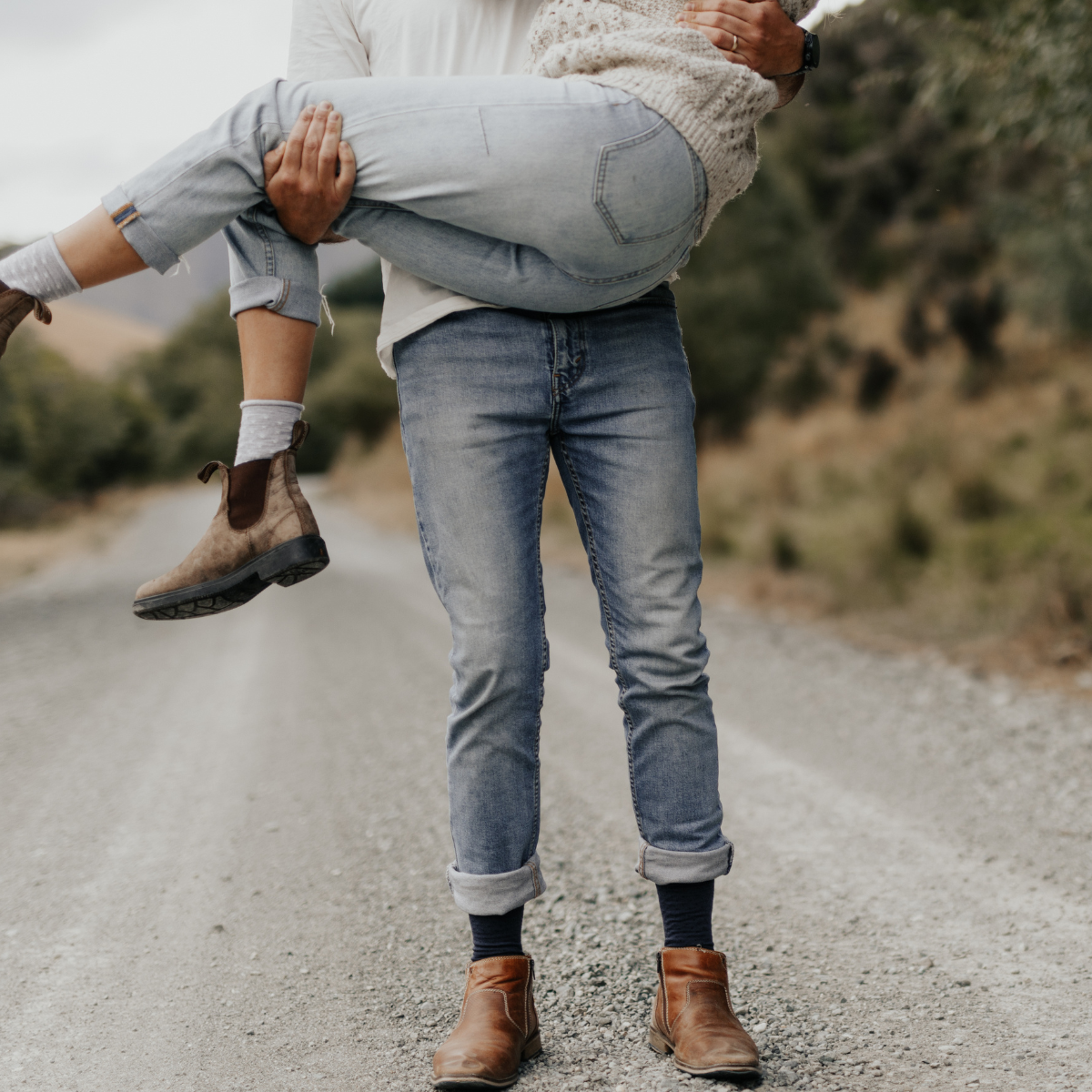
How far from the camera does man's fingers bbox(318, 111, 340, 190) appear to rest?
1.46 metres

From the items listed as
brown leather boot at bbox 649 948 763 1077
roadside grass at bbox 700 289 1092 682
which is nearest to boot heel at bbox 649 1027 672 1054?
brown leather boot at bbox 649 948 763 1077

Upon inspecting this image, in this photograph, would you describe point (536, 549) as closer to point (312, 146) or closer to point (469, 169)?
point (469, 169)

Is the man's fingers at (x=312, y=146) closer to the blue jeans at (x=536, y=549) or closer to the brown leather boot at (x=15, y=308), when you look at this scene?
the blue jeans at (x=536, y=549)

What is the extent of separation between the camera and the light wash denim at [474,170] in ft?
4.75

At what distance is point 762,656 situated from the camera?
5.90 metres

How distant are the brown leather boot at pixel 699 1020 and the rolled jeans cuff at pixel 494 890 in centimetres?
28

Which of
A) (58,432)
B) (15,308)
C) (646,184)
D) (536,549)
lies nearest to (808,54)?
(646,184)

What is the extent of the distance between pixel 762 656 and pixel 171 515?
2032 cm

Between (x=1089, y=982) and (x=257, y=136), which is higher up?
(x=257, y=136)

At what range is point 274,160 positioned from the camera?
57.6 inches

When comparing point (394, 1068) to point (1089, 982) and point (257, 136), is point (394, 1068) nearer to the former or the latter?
point (1089, 982)

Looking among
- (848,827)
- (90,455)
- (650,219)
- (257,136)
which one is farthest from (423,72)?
(90,455)

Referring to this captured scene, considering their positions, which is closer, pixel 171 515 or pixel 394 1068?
pixel 394 1068

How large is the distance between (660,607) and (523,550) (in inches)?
9.7
